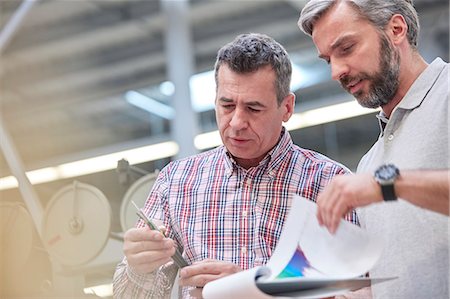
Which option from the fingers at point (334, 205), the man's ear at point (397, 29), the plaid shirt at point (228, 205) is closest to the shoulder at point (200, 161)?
the plaid shirt at point (228, 205)

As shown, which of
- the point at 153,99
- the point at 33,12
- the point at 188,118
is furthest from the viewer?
the point at 153,99

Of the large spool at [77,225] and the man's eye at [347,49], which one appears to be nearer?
the man's eye at [347,49]

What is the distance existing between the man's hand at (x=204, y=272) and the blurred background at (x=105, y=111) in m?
1.51

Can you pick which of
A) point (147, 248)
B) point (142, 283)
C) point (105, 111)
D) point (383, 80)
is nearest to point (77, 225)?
point (142, 283)

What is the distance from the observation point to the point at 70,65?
5.65 m

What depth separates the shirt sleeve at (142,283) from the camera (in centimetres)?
143

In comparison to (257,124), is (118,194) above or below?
above

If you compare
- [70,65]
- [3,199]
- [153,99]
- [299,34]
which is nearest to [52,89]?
[70,65]

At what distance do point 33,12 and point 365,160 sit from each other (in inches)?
156

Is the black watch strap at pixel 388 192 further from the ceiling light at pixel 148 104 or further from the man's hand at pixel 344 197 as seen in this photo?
the ceiling light at pixel 148 104

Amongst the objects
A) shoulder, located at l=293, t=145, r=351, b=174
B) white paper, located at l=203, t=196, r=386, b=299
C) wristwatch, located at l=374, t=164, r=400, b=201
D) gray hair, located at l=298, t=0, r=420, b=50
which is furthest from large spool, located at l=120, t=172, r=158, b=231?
wristwatch, located at l=374, t=164, r=400, b=201

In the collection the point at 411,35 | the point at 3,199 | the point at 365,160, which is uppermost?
the point at 3,199

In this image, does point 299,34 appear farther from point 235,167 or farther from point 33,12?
point 235,167

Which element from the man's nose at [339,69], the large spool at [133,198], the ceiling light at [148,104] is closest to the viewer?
the man's nose at [339,69]
